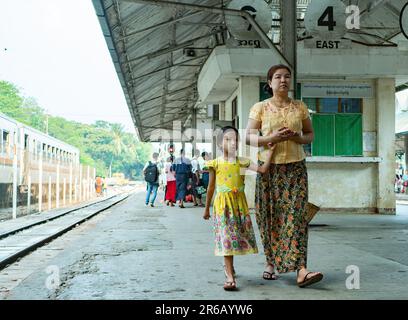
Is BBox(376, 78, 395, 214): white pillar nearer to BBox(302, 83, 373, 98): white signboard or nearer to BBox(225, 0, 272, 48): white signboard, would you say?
BBox(302, 83, 373, 98): white signboard

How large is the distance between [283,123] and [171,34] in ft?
34.5

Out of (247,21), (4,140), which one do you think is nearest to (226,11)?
(247,21)

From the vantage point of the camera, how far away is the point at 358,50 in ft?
43.3

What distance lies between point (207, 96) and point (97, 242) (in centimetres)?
994

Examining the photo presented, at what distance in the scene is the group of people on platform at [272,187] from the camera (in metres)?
4.00

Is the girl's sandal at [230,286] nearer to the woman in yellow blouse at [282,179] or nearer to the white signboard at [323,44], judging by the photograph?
the woman in yellow blouse at [282,179]

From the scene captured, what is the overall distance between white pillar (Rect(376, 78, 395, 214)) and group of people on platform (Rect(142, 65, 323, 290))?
1012 centimetres

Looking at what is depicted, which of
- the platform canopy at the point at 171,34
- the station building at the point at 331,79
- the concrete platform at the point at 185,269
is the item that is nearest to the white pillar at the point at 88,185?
the platform canopy at the point at 171,34

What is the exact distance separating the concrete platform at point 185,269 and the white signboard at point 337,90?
5.95m

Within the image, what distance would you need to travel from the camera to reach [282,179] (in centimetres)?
412

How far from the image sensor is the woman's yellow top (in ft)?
13.5

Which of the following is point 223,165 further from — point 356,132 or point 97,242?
point 356,132

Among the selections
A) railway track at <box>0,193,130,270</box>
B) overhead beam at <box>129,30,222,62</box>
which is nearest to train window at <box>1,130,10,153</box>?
railway track at <box>0,193,130,270</box>
